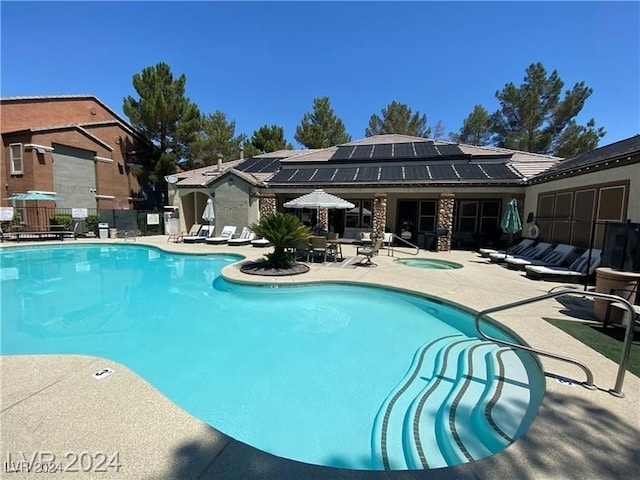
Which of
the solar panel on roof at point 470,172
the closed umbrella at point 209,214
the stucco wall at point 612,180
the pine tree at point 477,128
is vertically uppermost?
the pine tree at point 477,128

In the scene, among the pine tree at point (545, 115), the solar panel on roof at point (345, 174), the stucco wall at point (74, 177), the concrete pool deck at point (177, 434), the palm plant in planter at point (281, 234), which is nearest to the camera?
the concrete pool deck at point (177, 434)

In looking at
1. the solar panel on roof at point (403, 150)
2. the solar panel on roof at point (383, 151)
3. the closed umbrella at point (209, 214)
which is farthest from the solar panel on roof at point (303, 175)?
the solar panel on roof at point (403, 150)

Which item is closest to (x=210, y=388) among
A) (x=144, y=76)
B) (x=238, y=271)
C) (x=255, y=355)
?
(x=255, y=355)

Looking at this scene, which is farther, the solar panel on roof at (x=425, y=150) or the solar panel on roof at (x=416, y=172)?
the solar panel on roof at (x=425, y=150)

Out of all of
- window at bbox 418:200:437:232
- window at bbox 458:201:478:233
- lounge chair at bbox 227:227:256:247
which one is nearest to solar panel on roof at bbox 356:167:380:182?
window at bbox 418:200:437:232

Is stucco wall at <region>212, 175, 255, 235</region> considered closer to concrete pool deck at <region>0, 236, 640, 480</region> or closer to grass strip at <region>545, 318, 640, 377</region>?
concrete pool deck at <region>0, 236, 640, 480</region>

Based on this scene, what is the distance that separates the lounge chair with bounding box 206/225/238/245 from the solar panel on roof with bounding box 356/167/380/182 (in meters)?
8.78

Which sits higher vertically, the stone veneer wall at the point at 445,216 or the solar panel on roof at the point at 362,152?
the solar panel on roof at the point at 362,152

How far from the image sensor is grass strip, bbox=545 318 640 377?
13.7 ft

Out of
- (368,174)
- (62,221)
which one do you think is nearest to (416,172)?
(368,174)

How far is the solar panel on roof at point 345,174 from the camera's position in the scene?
17.9 m

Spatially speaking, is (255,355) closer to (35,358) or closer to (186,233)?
(35,358)

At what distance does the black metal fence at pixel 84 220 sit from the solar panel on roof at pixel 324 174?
14.9 m

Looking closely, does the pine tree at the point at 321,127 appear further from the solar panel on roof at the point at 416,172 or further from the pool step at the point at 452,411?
the pool step at the point at 452,411
